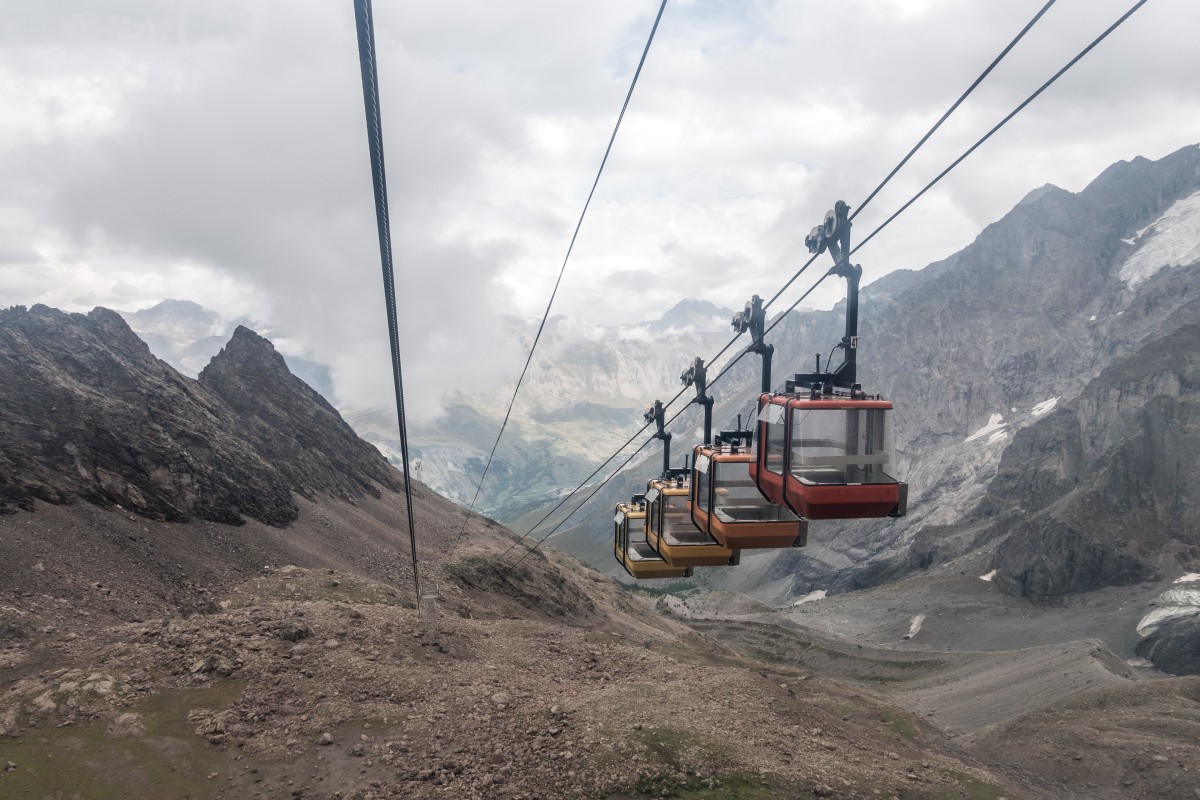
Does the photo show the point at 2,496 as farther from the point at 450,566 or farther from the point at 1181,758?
the point at 1181,758

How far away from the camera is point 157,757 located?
62.0 ft

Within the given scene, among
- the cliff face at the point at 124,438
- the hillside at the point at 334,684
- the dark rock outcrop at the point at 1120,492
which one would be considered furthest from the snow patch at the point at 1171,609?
the cliff face at the point at 124,438

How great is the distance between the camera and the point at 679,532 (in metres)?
23.8

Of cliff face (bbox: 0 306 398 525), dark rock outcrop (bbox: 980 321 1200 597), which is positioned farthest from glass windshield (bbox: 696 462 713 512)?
dark rock outcrop (bbox: 980 321 1200 597)

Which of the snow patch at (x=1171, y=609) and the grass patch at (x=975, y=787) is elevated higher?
the grass patch at (x=975, y=787)

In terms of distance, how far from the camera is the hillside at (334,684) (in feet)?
63.6

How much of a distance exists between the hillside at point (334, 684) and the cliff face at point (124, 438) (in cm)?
24

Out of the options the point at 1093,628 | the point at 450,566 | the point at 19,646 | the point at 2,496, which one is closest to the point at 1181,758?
the point at 450,566

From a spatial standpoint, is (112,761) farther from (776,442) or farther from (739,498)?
(776,442)

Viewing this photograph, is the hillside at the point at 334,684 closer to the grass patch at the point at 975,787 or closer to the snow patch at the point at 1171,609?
the grass patch at the point at 975,787

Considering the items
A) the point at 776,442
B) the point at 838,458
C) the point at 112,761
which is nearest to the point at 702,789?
the point at 776,442

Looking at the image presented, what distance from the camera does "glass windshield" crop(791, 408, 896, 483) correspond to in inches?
567

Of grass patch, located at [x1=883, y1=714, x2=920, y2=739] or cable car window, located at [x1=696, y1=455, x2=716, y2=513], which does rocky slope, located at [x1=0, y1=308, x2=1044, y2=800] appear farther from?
cable car window, located at [x1=696, y1=455, x2=716, y2=513]

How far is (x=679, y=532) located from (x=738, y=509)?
17.4ft
